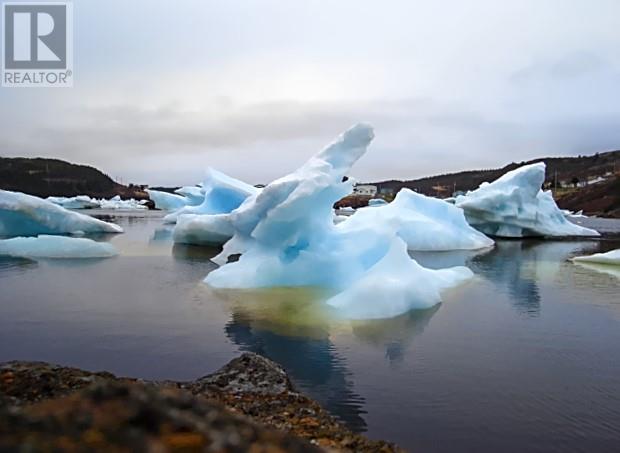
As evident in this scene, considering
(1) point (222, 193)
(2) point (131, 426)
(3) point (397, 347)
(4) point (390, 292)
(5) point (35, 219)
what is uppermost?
(1) point (222, 193)

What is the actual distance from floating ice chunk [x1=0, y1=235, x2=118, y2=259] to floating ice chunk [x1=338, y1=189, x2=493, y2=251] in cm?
791

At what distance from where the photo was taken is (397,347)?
609 centimetres

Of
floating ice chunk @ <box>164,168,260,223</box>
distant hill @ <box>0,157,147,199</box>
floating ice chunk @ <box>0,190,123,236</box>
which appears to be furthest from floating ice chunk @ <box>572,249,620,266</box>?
distant hill @ <box>0,157,147,199</box>

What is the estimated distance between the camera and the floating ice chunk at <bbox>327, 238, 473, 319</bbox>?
752 cm

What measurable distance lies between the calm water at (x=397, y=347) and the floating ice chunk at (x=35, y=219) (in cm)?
669

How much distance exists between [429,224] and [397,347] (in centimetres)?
1232

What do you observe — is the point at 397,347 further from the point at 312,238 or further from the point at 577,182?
the point at 577,182

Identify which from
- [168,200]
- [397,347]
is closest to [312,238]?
[397,347]

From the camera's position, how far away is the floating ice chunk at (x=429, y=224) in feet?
57.3

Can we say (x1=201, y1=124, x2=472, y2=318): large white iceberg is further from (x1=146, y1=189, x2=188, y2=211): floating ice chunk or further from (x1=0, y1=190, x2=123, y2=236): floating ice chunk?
(x1=146, y1=189, x2=188, y2=211): floating ice chunk

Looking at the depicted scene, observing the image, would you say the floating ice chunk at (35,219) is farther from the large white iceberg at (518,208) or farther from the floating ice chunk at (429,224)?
the large white iceberg at (518,208)

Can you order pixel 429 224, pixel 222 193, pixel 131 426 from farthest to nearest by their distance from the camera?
pixel 222 193, pixel 429 224, pixel 131 426

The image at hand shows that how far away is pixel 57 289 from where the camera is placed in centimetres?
956

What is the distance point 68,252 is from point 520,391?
12407 millimetres
